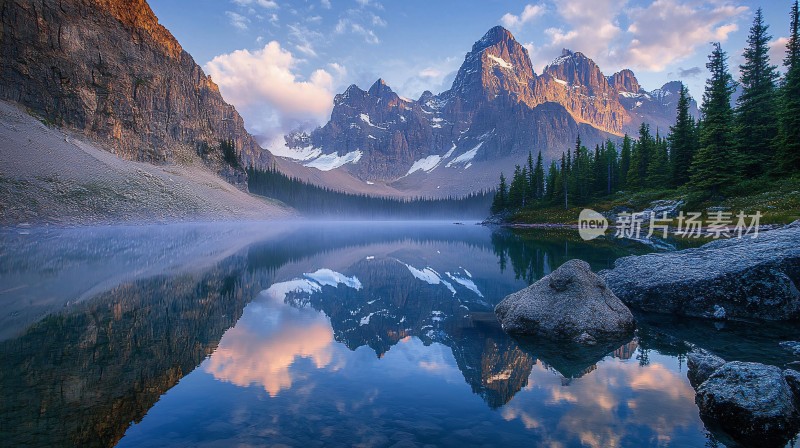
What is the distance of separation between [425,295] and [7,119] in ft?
332

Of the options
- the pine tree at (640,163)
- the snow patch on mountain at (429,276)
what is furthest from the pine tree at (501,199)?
the snow patch on mountain at (429,276)

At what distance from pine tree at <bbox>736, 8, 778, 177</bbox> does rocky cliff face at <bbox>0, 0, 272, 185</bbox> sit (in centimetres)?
12475

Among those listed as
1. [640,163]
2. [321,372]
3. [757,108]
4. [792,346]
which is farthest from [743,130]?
[321,372]

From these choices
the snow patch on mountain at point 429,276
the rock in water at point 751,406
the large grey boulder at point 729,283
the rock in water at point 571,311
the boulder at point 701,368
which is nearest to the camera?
the rock in water at point 751,406

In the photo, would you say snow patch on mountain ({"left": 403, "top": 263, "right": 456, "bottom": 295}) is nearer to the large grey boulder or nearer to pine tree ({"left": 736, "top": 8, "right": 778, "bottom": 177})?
the large grey boulder

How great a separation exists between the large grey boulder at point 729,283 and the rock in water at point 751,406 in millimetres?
7179

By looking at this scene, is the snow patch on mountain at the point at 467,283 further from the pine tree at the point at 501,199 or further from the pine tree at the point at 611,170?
the pine tree at the point at 501,199

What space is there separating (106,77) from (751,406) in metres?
137

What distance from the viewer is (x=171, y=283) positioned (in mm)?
18219

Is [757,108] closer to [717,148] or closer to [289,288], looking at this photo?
[717,148]

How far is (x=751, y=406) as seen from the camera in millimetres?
5820

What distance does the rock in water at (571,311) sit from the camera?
10.7 metres

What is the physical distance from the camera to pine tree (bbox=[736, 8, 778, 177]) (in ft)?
151

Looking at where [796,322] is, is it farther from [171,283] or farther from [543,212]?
[543,212]
